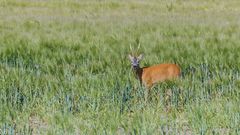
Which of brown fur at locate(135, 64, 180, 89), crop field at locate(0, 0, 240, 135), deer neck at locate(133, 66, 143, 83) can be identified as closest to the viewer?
crop field at locate(0, 0, 240, 135)

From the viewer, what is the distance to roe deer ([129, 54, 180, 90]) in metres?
7.19

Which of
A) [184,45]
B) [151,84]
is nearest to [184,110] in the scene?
[151,84]

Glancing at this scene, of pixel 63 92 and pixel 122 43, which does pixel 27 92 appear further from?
pixel 122 43

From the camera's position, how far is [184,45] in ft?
33.2

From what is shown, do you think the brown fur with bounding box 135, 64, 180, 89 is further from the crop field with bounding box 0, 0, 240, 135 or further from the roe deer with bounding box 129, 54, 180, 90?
the crop field with bounding box 0, 0, 240, 135

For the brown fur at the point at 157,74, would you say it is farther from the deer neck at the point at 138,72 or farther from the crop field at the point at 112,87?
the crop field at the point at 112,87

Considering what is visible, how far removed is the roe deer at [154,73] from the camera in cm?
719

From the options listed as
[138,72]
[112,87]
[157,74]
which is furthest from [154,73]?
[112,87]

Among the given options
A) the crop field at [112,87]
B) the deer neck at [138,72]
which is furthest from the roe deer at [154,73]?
the crop field at [112,87]

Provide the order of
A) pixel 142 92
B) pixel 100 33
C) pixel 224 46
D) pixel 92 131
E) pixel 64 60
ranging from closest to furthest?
pixel 92 131 < pixel 142 92 < pixel 64 60 < pixel 224 46 < pixel 100 33

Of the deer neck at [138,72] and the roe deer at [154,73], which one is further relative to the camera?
the deer neck at [138,72]

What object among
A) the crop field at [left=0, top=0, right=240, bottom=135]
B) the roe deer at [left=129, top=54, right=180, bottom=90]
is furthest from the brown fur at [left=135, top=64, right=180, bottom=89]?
the crop field at [left=0, top=0, right=240, bottom=135]

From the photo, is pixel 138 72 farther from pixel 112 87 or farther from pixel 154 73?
pixel 112 87

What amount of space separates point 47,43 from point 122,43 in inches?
49.6
